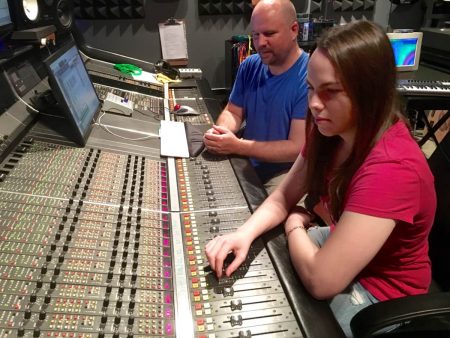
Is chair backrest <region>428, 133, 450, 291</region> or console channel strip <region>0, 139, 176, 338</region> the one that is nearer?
console channel strip <region>0, 139, 176, 338</region>

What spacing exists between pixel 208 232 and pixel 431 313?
1.80 feet

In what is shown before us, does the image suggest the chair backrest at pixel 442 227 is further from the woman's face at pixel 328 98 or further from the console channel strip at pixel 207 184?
the console channel strip at pixel 207 184

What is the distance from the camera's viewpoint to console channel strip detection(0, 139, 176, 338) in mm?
749

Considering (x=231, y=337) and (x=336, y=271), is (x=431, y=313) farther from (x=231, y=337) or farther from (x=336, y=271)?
(x=231, y=337)

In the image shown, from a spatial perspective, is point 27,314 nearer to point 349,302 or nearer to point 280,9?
point 349,302

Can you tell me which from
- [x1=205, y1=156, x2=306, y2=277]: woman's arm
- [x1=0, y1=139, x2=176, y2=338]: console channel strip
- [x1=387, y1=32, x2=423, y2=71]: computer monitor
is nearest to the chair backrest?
[x1=205, y1=156, x2=306, y2=277]: woman's arm

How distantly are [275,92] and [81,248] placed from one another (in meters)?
1.21

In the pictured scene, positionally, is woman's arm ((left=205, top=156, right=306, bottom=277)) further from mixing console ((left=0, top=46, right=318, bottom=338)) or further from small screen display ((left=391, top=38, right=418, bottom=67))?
small screen display ((left=391, top=38, right=418, bottom=67))

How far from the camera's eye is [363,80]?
89cm

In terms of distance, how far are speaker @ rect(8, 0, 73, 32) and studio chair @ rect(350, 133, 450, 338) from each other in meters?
1.75

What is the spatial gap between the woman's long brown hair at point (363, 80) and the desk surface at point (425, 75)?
2.32 meters

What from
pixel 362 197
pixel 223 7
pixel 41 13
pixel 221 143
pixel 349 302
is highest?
pixel 41 13

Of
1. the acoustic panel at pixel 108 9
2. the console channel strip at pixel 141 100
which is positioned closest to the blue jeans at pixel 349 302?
the console channel strip at pixel 141 100

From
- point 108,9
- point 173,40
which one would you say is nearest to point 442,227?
point 173,40
